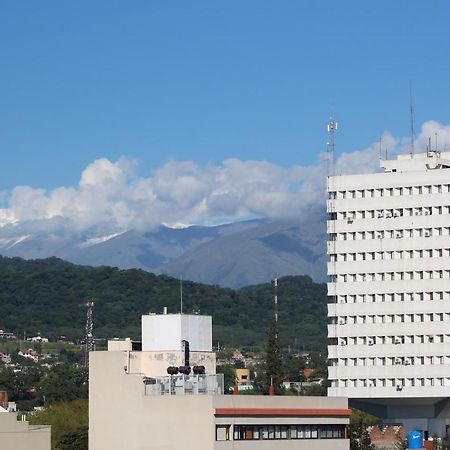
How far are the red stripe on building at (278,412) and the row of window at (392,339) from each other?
6066 centimetres

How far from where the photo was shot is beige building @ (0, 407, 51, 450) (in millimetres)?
122312

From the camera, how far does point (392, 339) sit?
633 feet

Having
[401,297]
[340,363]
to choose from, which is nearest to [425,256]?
[401,297]

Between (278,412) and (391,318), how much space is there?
72.7 meters

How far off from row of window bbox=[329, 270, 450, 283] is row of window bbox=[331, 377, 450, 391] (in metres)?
12.7

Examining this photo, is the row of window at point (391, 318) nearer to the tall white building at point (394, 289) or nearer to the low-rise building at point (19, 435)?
the tall white building at point (394, 289)

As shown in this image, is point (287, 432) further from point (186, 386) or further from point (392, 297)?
point (392, 297)

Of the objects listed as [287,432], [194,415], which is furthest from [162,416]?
[287,432]

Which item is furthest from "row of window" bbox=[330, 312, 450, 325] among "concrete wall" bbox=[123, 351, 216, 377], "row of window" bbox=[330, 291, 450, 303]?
"concrete wall" bbox=[123, 351, 216, 377]

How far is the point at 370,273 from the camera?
194 metres

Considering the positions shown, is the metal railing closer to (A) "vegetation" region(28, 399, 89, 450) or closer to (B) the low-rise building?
(B) the low-rise building

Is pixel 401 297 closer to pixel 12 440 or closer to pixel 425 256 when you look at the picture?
pixel 425 256

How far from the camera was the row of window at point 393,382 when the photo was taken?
7500 inches

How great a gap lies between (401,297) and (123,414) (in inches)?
2956
